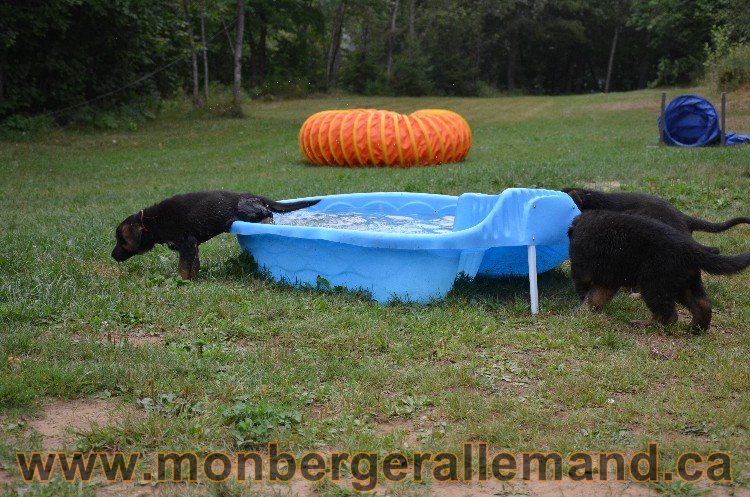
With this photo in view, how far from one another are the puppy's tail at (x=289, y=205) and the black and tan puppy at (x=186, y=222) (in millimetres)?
250

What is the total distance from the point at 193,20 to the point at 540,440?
1238 inches

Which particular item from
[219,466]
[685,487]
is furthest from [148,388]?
[685,487]

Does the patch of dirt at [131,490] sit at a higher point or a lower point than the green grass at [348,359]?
lower

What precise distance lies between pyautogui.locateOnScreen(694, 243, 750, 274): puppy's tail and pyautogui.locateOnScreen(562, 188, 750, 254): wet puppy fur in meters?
1.37

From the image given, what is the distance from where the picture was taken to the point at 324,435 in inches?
167

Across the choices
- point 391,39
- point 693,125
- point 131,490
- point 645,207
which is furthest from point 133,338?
point 391,39

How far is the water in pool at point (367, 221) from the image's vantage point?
8359 mm

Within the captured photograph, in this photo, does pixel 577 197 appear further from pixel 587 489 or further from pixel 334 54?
→ pixel 334 54

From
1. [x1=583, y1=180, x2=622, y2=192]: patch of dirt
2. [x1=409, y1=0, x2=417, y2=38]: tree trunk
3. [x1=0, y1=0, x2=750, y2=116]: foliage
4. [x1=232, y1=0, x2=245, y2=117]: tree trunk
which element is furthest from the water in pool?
[x1=409, y1=0, x2=417, y2=38]: tree trunk

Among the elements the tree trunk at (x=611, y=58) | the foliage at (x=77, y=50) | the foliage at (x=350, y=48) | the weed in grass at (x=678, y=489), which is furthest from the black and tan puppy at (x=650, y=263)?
the tree trunk at (x=611, y=58)

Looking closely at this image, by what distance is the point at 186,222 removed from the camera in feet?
25.6

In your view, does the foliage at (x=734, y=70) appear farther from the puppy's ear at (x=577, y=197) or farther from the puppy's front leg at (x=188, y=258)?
the puppy's front leg at (x=188, y=258)

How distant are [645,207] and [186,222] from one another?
4.34 metres

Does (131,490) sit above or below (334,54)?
below
